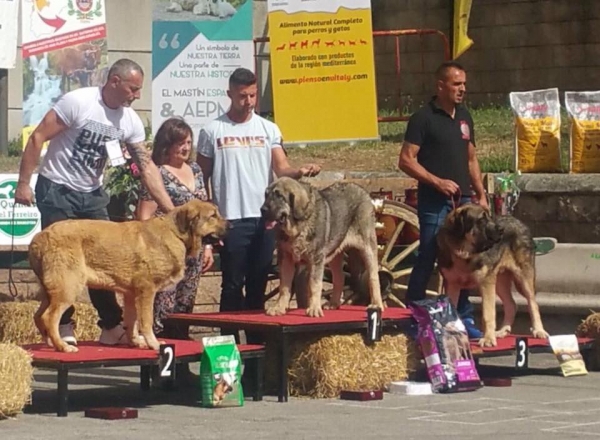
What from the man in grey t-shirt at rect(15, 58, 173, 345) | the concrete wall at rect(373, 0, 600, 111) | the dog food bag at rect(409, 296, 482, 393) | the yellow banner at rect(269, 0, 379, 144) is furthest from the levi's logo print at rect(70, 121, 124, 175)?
the concrete wall at rect(373, 0, 600, 111)

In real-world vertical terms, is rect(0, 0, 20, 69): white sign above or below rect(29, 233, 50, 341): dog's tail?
above

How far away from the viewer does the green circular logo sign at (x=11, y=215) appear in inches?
513

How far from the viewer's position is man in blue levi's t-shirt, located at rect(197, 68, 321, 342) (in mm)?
10633

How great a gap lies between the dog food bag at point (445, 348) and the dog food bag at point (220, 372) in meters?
1.43

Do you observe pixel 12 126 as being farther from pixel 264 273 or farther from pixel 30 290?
pixel 264 273

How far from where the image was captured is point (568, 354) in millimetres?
11016

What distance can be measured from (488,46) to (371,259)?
1082 centimetres

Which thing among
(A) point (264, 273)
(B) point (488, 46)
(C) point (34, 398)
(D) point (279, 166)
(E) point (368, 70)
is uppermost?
(B) point (488, 46)

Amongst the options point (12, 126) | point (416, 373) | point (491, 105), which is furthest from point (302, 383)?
point (491, 105)

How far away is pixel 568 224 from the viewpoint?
14.1 m

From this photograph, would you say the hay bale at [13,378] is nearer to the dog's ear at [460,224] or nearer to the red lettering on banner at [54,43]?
the dog's ear at [460,224]

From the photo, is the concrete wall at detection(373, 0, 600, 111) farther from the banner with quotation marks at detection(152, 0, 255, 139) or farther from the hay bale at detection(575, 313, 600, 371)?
the hay bale at detection(575, 313, 600, 371)

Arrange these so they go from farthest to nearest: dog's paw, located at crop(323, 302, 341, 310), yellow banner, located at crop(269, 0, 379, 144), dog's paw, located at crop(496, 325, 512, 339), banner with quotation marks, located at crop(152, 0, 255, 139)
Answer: yellow banner, located at crop(269, 0, 379, 144)
banner with quotation marks, located at crop(152, 0, 255, 139)
dog's paw, located at crop(496, 325, 512, 339)
dog's paw, located at crop(323, 302, 341, 310)

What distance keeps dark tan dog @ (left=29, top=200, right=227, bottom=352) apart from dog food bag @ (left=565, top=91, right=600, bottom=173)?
572cm
